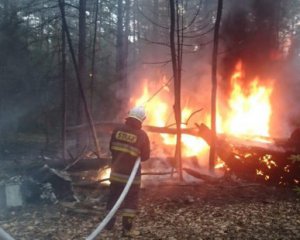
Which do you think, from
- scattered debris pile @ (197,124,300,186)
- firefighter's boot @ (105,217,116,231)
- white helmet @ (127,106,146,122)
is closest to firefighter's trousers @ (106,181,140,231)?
firefighter's boot @ (105,217,116,231)

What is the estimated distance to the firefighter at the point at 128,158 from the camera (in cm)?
666

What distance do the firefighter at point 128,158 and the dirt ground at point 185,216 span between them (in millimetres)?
449

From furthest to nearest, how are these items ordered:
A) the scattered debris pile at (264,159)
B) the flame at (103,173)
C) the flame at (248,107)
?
the flame at (248,107), the flame at (103,173), the scattered debris pile at (264,159)

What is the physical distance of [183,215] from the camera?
768 centimetres

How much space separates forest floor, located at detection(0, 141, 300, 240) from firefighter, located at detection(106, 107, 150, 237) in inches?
18.1

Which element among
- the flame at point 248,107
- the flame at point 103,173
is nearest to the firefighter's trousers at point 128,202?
the flame at point 103,173

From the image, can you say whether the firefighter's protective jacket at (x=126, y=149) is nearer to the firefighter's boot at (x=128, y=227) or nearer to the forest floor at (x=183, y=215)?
the firefighter's boot at (x=128, y=227)

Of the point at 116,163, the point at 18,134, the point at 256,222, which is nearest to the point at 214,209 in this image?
the point at 256,222

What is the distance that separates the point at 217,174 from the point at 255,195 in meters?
Result: 2.03

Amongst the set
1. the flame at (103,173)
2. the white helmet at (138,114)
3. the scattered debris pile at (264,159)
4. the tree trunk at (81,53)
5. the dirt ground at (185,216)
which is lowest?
the dirt ground at (185,216)

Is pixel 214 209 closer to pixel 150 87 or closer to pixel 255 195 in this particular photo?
pixel 255 195

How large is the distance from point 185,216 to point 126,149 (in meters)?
2.04

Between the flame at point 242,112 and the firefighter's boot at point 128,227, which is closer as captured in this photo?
the firefighter's boot at point 128,227

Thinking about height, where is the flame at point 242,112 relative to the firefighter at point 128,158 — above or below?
above
